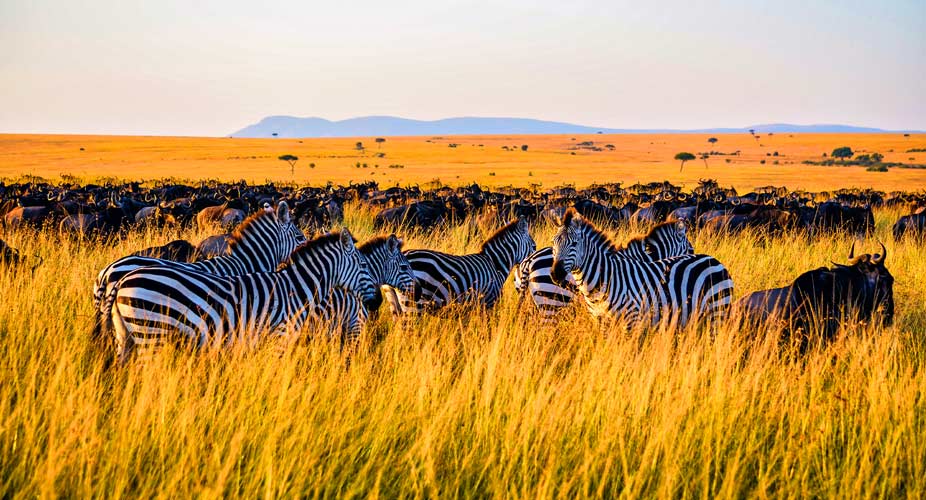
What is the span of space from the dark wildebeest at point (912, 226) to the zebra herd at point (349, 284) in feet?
31.2

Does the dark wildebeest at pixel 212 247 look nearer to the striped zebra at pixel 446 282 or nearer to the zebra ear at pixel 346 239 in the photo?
the striped zebra at pixel 446 282

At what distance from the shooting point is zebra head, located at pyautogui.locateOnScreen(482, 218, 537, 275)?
27.2 ft

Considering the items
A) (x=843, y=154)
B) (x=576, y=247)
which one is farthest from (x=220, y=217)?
(x=843, y=154)

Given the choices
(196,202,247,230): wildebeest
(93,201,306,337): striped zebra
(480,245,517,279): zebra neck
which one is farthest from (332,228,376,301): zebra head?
(196,202,247,230): wildebeest

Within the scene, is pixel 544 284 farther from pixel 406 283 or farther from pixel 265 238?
pixel 265 238

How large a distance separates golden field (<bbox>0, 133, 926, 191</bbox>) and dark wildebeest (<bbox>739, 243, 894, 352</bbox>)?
41.2 metres

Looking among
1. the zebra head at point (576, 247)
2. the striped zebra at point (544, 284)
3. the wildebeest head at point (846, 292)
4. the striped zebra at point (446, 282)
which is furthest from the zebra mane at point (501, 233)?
the wildebeest head at point (846, 292)

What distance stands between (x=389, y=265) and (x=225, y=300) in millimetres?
2033

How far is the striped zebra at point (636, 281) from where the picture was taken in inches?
253

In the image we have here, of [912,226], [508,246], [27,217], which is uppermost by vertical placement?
[508,246]

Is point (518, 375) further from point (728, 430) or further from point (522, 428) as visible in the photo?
point (728, 430)

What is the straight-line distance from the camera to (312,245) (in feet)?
19.9

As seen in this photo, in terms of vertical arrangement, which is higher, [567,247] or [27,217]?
[567,247]

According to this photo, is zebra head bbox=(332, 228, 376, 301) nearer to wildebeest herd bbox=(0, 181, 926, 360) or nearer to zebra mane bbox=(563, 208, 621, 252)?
wildebeest herd bbox=(0, 181, 926, 360)
